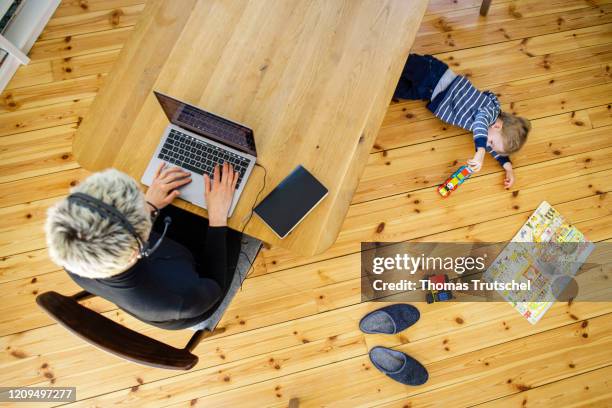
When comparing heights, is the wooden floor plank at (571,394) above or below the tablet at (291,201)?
below

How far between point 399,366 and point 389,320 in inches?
8.5

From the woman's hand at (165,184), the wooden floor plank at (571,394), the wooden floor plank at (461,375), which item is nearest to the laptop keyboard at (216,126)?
the woman's hand at (165,184)

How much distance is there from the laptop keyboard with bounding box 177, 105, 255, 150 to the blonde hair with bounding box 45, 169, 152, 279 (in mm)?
353

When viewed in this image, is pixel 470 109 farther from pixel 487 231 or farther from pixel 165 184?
pixel 165 184

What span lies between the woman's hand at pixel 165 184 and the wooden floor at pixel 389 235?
0.88m

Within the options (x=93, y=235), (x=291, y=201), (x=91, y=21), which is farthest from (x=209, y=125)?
(x=91, y=21)

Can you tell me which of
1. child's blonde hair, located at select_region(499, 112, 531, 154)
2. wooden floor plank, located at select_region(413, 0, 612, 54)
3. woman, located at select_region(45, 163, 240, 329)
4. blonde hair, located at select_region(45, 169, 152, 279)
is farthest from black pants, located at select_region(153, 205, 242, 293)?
wooden floor plank, located at select_region(413, 0, 612, 54)

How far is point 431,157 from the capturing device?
228 centimetres

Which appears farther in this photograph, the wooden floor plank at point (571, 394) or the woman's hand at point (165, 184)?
the wooden floor plank at point (571, 394)

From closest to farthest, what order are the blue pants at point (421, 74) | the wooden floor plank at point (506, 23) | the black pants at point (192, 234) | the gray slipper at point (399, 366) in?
1. the black pants at point (192, 234)
2. the gray slipper at point (399, 366)
3. the blue pants at point (421, 74)
4. the wooden floor plank at point (506, 23)

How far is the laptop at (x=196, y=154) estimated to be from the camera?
4.52 feet

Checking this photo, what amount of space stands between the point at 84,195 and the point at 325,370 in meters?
1.48

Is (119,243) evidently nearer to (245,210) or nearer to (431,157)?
(245,210)

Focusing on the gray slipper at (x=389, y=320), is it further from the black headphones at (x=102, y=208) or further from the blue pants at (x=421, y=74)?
the black headphones at (x=102, y=208)
